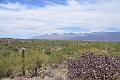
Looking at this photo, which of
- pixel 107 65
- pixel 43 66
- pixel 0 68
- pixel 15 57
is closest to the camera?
pixel 107 65

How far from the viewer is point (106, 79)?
14.4m

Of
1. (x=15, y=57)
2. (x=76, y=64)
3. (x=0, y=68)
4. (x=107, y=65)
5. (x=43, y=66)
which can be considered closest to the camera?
(x=107, y=65)

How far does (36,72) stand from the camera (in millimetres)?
22641

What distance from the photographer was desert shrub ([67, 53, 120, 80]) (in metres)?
14.4

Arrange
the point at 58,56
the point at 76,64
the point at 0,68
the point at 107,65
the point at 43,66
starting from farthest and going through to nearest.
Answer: the point at 58,56, the point at 43,66, the point at 0,68, the point at 76,64, the point at 107,65

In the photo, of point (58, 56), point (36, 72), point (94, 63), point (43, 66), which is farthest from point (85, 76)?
point (58, 56)

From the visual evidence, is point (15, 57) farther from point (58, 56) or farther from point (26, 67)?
point (58, 56)

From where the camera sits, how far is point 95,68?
1460cm

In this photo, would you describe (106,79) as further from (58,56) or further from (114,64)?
(58,56)

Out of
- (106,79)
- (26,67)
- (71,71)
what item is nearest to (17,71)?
(26,67)

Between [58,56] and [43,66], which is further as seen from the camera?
[58,56]

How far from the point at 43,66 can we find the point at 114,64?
10.7 meters

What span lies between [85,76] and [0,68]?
8340mm

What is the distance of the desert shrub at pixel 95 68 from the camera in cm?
1438
